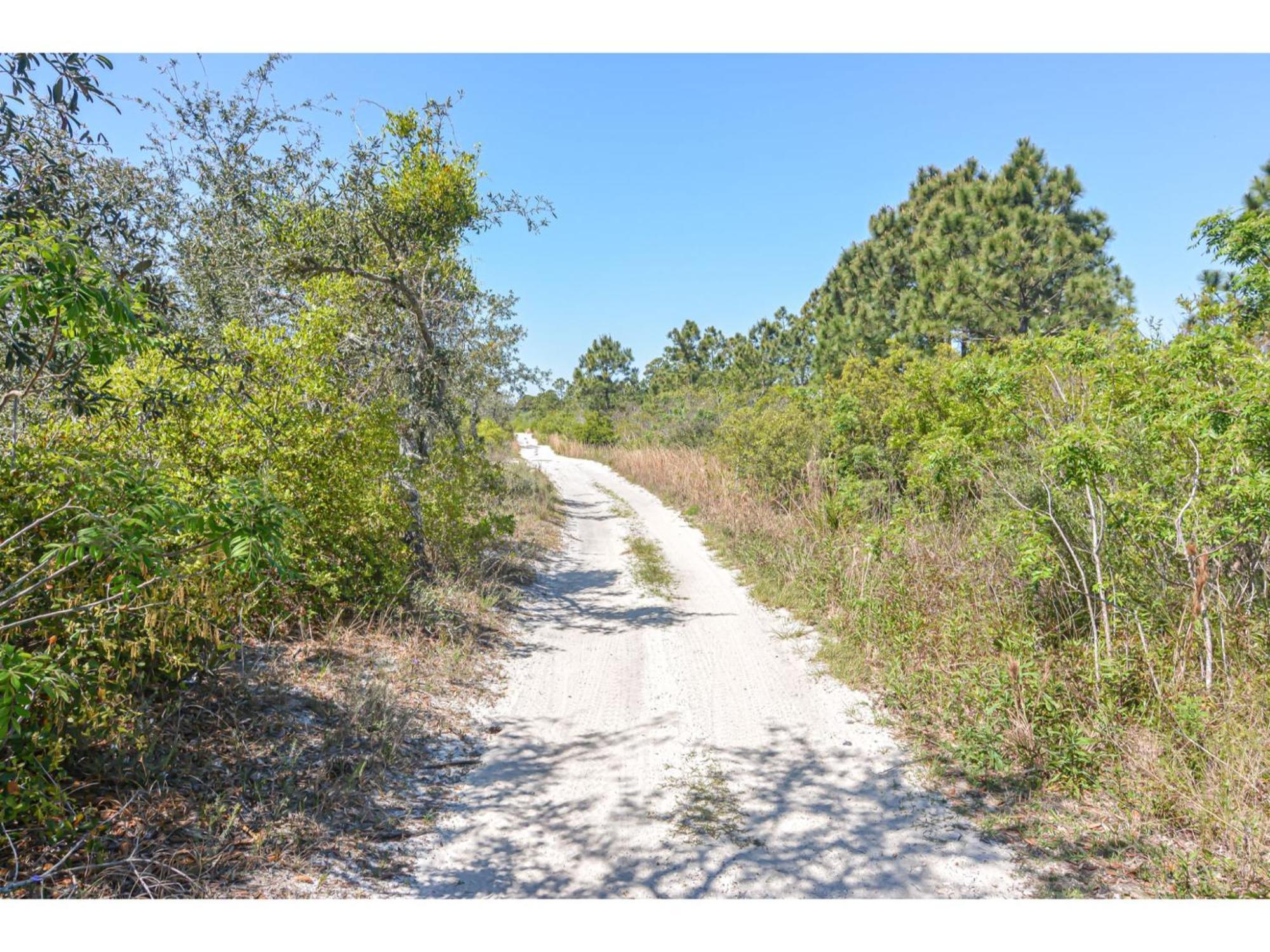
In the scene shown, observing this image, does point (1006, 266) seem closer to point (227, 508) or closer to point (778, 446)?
point (778, 446)

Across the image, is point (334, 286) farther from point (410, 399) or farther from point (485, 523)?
point (485, 523)

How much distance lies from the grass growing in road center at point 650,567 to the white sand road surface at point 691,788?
160cm

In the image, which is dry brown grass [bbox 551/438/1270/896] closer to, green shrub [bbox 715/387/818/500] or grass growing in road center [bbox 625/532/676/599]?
grass growing in road center [bbox 625/532/676/599]

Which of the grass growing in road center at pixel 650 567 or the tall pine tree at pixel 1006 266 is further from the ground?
the tall pine tree at pixel 1006 266

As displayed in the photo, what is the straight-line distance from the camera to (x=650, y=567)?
10312 mm

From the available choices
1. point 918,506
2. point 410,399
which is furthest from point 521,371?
point 918,506

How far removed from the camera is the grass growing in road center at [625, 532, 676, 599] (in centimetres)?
921

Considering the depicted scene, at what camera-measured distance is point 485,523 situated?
7.94m

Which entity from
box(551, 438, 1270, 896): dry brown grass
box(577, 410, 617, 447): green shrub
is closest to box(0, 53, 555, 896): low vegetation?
box(551, 438, 1270, 896): dry brown grass

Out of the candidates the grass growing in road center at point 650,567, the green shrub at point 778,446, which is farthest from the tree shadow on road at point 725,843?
the green shrub at point 778,446

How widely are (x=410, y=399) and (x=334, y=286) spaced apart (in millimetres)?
1456

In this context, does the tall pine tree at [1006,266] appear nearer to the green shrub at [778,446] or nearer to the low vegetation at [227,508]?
the green shrub at [778,446]

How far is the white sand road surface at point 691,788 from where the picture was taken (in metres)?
3.30

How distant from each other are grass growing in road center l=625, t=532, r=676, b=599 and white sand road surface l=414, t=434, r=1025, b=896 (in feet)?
5.24
